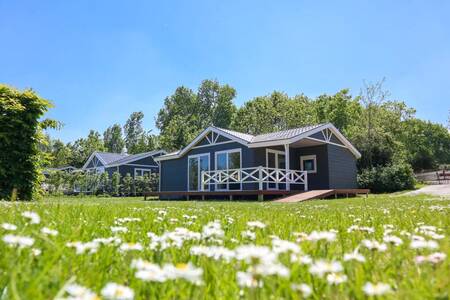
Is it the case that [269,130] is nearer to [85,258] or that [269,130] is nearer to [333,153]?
[333,153]

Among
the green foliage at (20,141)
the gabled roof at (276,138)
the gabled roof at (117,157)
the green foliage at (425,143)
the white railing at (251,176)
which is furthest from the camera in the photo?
the green foliage at (425,143)

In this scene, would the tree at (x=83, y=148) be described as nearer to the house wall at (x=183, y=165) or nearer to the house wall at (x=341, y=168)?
the house wall at (x=183, y=165)

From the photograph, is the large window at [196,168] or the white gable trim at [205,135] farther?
the large window at [196,168]

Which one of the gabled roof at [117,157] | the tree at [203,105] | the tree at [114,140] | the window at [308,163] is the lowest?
the window at [308,163]

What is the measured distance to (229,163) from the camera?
1758cm

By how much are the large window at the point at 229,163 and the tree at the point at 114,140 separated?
149ft

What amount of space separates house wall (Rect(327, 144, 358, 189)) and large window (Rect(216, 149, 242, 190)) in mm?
5248

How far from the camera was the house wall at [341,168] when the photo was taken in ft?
59.0

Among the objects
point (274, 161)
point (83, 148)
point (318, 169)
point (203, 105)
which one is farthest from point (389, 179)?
point (83, 148)

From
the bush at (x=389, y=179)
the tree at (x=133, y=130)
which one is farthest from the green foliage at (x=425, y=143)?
the tree at (x=133, y=130)

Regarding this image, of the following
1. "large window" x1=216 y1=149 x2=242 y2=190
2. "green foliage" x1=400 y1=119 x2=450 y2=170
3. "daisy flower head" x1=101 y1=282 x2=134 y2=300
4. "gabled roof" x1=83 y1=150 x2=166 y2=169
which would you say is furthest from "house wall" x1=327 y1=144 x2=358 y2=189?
"green foliage" x1=400 y1=119 x2=450 y2=170

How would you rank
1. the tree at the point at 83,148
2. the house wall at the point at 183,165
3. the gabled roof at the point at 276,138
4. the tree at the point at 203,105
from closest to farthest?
the gabled roof at the point at 276,138 → the house wall at the point at 183,165 → the tree at the point at 83,148 → the tree at the point at 203,105

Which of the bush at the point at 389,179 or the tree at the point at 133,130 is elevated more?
the tree at the point at 133,130

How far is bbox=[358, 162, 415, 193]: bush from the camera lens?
20.9 metres
